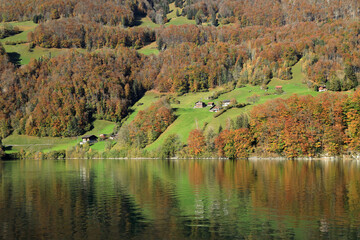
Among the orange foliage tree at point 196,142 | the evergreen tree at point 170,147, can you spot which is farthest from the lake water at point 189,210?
the evergreen tree at point 170,147

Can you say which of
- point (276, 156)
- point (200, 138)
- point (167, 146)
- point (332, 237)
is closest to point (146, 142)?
point (167, 146)

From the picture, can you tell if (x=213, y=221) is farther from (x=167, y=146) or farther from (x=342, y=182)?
(x=167, y=146)

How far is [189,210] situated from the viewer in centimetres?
4669

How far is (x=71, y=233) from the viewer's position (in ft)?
121

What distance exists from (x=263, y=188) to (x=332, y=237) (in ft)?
96.5

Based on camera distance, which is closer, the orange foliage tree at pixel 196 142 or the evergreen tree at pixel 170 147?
the orange foliage tree at pixel 196 142

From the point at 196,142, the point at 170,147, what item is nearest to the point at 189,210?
the point at 196,142

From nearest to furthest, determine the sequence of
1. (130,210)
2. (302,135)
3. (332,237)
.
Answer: (332,237) → (130,210) → (302,135)

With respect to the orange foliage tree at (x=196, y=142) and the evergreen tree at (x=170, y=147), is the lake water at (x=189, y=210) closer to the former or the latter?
the orange foliage tree at (x=196, y=142)

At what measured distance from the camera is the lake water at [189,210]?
36406 mm

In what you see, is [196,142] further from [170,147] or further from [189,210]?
[189,210]

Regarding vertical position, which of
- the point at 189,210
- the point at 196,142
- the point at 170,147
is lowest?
the point at 189,210

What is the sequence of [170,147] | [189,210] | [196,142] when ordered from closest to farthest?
[189,210], [196,142], [170,147]

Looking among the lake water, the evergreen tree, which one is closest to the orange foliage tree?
the evergreen tree
